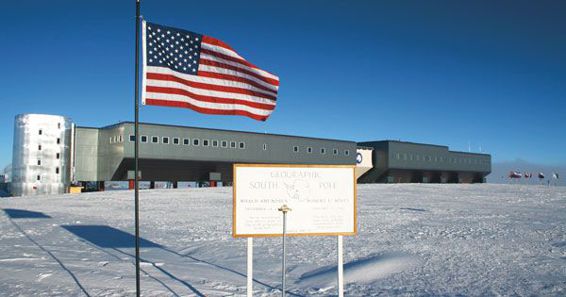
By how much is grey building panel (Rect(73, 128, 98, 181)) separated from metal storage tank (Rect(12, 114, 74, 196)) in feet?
3.46

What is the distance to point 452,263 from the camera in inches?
403

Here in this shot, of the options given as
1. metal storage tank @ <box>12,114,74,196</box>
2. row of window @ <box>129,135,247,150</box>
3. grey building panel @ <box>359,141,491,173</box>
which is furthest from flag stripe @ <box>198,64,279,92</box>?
grey building panel @ <box>359,141,491,173</box>

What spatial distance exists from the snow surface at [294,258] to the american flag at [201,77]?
3507mm

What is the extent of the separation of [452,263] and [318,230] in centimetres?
454

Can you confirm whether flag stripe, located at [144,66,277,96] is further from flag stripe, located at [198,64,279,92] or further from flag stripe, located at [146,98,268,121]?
flag stripe, located at [146,98,268,121]

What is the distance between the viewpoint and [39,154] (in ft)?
120

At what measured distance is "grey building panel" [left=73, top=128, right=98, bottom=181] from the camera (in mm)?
39156

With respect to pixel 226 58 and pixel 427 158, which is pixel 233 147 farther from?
pixel 226 58

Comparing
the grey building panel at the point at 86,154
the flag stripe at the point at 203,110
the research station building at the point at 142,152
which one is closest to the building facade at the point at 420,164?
the research station building at the point at 142,152

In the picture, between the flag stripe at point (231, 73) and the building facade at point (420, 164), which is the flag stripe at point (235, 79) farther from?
the building facade at point (420, 164)

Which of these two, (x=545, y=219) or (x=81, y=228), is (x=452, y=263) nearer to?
(x=545, y=219)

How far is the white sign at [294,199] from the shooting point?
714 cm

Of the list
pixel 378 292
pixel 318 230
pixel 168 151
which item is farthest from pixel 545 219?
pixel 168 151

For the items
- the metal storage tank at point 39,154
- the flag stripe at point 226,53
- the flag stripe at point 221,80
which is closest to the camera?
the flag stripe at point 221,80
